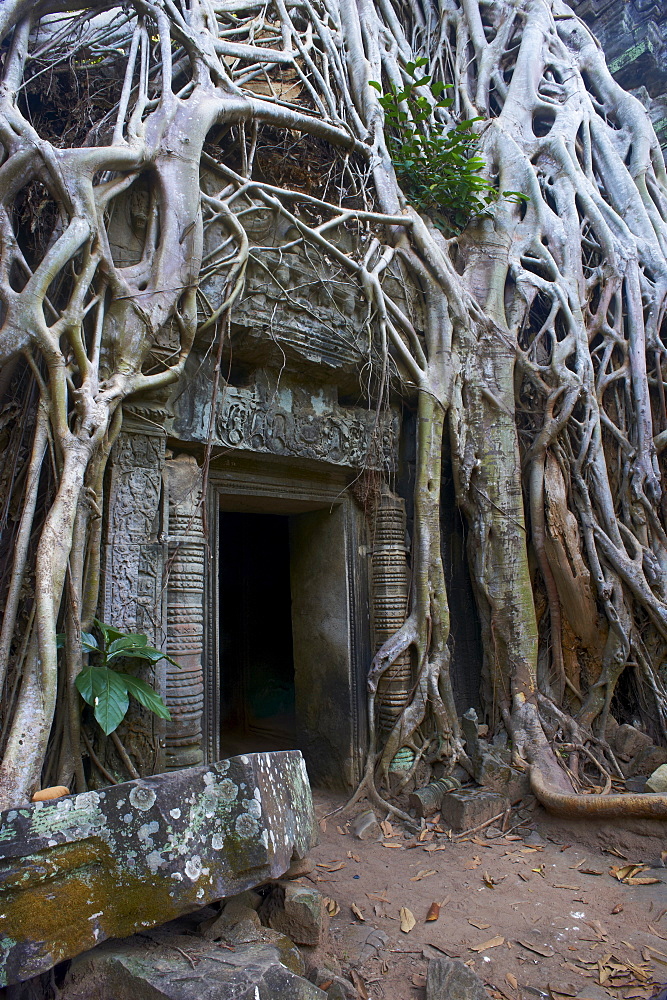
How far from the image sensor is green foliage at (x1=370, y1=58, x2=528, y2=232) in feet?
14.0

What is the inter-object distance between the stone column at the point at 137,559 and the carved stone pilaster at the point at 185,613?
0.09m

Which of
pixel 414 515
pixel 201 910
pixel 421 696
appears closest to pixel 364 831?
pixel 421 696

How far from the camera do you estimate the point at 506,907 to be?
8.29ft

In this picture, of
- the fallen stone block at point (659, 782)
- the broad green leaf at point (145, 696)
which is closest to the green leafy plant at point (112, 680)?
the broad green leaf at point (145, 696)

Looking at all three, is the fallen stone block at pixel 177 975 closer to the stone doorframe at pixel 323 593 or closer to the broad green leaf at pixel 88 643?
the broad green leaf at pixel 88 643

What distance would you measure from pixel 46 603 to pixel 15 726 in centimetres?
44

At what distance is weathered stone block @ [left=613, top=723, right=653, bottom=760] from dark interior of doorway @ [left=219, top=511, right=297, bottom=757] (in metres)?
2.90

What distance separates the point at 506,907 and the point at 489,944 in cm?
32

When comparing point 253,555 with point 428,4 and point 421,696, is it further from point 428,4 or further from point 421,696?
point 428,4

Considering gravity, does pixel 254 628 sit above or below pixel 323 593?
below

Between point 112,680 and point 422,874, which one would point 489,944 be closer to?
point 422,874

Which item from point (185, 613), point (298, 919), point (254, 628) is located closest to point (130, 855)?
point (298, 919)

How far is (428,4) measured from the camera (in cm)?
536

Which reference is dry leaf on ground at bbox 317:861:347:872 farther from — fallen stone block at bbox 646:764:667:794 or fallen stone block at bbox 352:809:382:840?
fallen stone block at bbox 646:764:667:794
